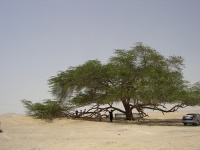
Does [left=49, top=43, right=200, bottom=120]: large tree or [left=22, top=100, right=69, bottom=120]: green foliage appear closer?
[left=49, top=43, right=200, bottom=120]: large tree

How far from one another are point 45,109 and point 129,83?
1107 cm

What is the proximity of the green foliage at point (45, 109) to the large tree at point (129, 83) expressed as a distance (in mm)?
2361

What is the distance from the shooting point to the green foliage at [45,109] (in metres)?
36.5

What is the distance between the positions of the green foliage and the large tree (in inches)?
93.0

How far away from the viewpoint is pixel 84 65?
124 ft

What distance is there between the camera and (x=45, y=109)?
36.6 meters

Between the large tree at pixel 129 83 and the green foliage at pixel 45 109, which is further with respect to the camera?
the green foliage at pixel 45 109

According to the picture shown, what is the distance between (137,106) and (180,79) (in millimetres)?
6515

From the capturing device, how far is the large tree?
3169 centimetres

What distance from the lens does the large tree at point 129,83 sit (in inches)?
1248

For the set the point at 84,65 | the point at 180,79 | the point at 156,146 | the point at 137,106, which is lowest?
the point at 156,146

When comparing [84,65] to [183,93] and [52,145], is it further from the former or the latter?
[52,145]

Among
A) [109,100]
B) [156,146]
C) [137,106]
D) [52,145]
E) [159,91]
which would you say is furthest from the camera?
[137,106]

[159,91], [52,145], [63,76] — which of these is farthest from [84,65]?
[52,145]
